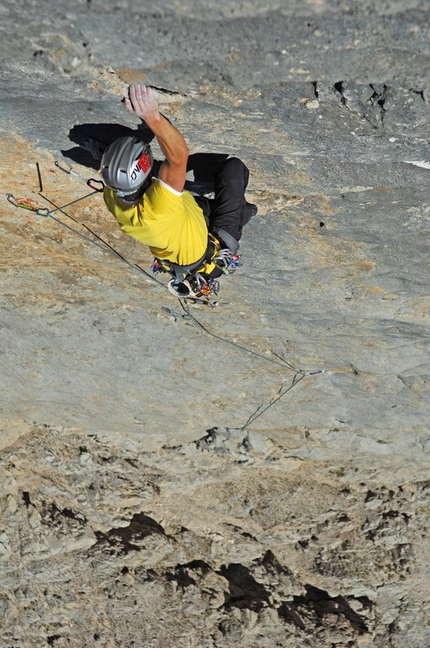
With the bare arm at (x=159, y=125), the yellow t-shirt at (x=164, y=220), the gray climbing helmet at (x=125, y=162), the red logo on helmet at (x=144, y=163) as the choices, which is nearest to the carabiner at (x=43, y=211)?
the yellow t-shirt at (x=164, y=220)

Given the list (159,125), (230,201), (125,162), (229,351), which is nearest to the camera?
(159,125)

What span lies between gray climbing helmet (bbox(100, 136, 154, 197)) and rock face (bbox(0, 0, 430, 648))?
10.9 inches

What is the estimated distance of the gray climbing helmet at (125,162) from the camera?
3.44m

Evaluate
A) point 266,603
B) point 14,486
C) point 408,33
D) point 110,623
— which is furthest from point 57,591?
point 408,33

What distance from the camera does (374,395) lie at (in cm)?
695

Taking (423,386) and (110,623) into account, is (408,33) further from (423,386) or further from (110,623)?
Answer: (110,623)

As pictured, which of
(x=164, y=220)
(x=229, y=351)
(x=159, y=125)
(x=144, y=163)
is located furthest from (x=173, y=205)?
(x=229, y=351)

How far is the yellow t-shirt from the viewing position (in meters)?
3.82

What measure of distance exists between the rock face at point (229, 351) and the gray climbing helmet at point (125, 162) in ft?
0.90

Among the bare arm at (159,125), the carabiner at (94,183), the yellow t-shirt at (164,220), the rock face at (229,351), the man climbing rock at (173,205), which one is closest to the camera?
the rock face at (229,351)

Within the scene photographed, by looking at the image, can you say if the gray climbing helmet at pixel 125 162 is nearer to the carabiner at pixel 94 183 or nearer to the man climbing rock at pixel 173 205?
the man climbing rock at pixel 173 205

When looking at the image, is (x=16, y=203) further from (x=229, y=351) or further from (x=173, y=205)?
(x=229, y=351)

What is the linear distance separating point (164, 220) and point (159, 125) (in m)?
0.79

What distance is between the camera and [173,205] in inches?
151
